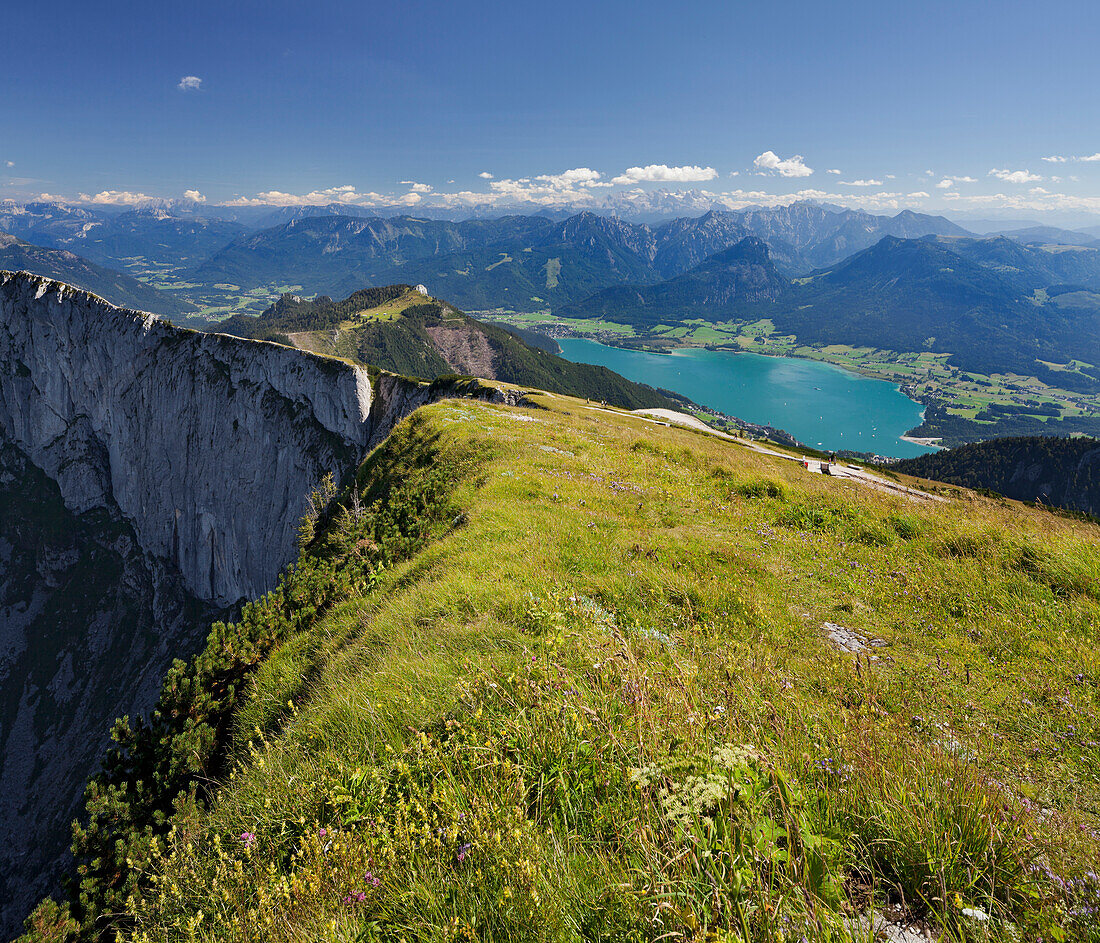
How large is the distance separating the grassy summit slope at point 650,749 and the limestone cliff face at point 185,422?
57.8 metres

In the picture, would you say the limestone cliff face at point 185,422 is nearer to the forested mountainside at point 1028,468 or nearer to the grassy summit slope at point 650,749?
the grassy summit slope at point 650,749

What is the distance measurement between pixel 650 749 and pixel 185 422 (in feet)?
329

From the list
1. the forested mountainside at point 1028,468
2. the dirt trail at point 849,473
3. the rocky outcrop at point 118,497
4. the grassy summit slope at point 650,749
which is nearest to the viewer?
the grassy summit slope at point 650,749

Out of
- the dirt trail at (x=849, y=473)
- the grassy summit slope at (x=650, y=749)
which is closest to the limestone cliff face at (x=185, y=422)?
the dirt trail at (x=849, y=473)

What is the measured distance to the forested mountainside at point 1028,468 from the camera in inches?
5797

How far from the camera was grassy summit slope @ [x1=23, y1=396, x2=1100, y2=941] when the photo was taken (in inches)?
105

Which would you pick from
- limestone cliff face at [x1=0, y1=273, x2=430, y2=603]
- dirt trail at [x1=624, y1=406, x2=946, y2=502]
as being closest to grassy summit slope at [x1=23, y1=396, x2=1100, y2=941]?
dirt trail at [x1=624, y1=406, x2=946, y2=502]

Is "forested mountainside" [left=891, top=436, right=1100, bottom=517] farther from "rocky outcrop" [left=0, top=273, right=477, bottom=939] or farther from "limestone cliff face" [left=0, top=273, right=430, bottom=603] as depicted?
"rocky outcrop" [left=0, top=273, right=477, bottom=939]

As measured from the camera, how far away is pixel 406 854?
3365mm

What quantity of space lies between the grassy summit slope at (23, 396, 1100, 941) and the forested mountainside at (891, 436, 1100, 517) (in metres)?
173

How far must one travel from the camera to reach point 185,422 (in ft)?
263

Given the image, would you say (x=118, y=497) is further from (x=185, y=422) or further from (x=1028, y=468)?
(x=1028, y=468)

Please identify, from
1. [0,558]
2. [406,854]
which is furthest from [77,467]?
[406,854]

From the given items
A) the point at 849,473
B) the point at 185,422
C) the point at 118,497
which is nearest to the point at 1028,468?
the point at 849,473
